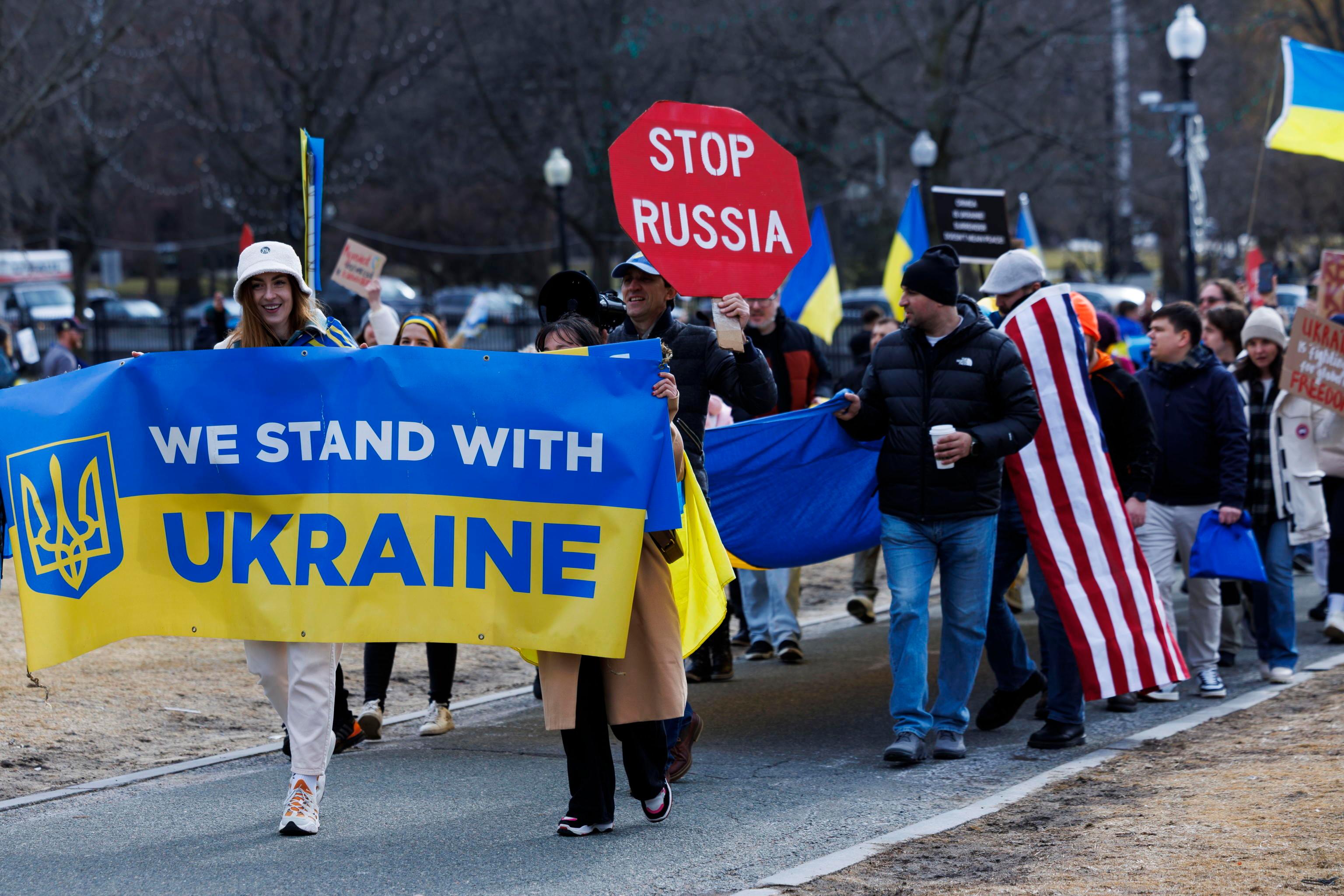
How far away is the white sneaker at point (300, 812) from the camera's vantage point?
5.58 metres

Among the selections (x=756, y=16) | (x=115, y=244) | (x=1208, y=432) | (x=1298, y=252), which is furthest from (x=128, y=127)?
(x=1298, y=252)

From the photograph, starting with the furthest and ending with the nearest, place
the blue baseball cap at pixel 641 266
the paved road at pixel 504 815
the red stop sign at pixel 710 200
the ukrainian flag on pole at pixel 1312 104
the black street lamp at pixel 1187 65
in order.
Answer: the black street lamp at pixel 1187 65 < the ukrainian flag on pole at pixel 1312 104 < the blue baseball cap at pixel 641 266 < the red stop sign at pixel 710 200 < the paved road at pixel 504 815

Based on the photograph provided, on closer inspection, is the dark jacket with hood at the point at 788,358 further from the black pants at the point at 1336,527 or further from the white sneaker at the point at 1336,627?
the white sneaker at the point at 1336,627

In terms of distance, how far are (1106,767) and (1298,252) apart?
46.9m

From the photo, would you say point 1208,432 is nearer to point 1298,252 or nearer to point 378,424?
point 378,424

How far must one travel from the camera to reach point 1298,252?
Result: 163ft

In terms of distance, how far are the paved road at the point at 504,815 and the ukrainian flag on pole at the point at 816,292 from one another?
6.77 meters

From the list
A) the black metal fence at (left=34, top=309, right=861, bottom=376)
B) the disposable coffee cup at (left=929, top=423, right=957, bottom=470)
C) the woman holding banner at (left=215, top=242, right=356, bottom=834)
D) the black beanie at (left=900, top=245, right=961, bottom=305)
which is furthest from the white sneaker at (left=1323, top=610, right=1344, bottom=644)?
the black metal fence at (left=34, top=309, right=861, bottom=376)

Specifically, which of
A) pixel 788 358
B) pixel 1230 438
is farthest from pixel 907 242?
pixel 1230 438

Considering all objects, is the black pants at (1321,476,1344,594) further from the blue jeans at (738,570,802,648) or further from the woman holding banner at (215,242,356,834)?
the woman holding banner at (215,242,356,834)

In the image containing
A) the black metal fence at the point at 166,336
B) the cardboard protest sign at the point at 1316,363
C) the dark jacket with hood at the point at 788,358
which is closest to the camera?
the cardboard protest sign at the point at 1316,363

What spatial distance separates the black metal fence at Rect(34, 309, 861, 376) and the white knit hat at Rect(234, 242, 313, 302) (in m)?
22.1

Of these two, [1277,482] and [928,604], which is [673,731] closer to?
[928,604]

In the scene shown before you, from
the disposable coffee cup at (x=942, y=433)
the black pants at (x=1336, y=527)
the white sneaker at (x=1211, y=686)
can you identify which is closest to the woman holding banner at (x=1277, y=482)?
the black pants at (x=1336, y=527)
